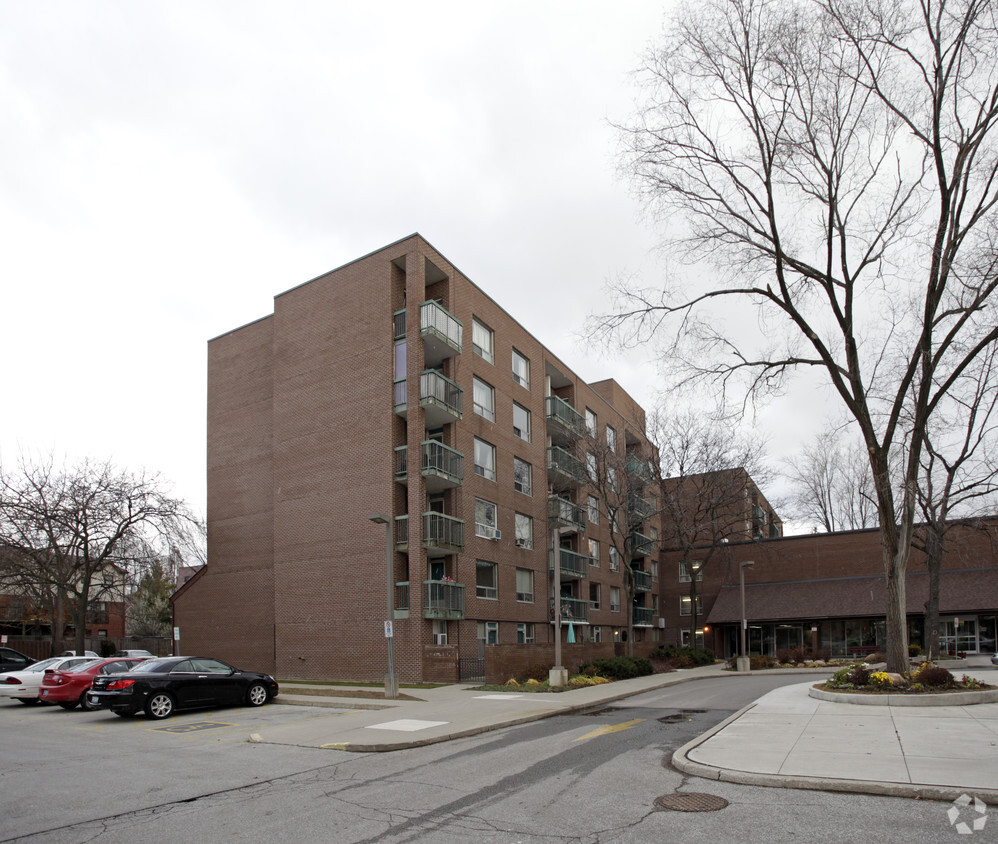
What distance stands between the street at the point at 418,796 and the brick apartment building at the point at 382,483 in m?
14.3

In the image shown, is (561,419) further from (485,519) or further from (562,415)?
(485,519)

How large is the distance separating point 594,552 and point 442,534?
734 inches

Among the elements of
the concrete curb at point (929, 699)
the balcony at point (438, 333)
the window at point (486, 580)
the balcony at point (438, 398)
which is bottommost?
the concrete curb at point (929, 699)

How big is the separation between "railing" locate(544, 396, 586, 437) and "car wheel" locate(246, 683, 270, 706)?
76.1 ft

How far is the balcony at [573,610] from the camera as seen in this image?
3825 cm

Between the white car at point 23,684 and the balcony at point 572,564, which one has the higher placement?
the balcony at point 572,564

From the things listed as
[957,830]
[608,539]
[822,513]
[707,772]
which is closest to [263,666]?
[608,539]

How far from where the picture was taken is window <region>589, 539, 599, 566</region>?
147 feet

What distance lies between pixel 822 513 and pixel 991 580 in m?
20.0

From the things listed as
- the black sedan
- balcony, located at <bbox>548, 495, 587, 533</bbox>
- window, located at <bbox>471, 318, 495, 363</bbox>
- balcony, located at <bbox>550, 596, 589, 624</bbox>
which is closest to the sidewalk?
the black sedan

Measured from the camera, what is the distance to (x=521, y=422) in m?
38.7

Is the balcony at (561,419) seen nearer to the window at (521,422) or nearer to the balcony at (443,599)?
the window at (521,422)

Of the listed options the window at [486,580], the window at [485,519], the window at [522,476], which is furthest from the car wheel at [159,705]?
the window at [522,476]

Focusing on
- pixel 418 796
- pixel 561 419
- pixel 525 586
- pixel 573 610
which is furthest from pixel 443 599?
pixel 418 796
